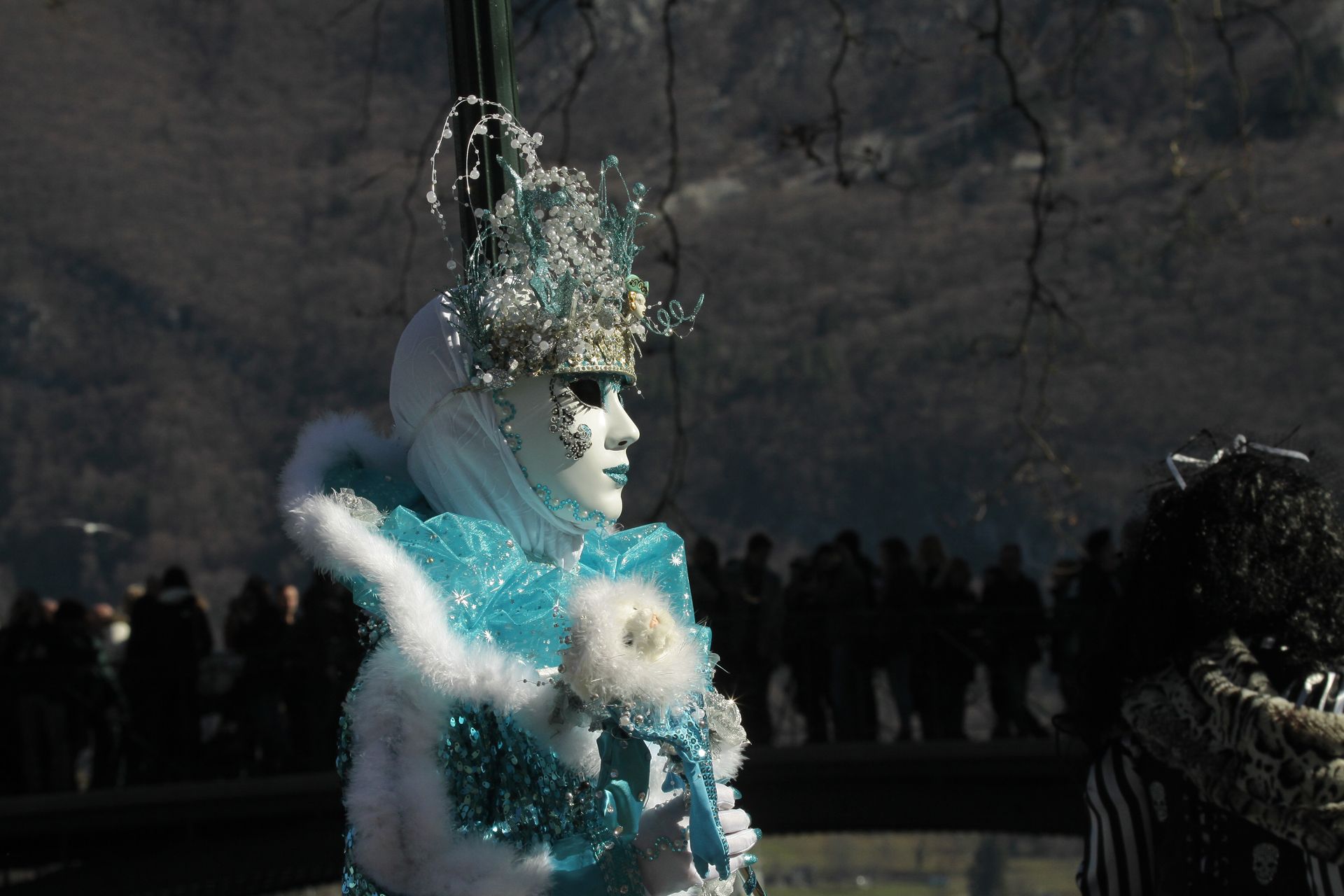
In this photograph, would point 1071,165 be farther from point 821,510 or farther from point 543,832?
point 543,832

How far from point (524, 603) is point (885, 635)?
553 centimetres

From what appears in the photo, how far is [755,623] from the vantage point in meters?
7.54

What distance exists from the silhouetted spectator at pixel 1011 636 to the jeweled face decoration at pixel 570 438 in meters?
5.43

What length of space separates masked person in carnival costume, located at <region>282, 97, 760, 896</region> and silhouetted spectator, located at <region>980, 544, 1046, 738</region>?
5.28 m

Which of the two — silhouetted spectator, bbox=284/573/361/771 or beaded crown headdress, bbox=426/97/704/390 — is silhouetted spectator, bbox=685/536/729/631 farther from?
beaded crown headdress, bbox=426/97/704/390

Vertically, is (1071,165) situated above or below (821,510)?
above

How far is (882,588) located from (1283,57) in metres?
22.6

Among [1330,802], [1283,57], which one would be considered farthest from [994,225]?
[1330,802]

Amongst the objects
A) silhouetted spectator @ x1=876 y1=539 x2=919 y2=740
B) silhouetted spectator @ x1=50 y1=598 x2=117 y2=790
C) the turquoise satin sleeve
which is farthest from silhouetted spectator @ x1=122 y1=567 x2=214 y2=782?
the turquoise satin sleeve

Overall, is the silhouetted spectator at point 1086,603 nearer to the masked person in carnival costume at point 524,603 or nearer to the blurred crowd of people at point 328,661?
the blurred crowd of people at point 328,661

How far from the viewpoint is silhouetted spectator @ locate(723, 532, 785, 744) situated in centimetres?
747

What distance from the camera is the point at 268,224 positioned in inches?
1286

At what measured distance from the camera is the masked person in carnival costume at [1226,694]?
2121 mm

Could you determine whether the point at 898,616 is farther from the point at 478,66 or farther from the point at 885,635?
the point at 478,66
